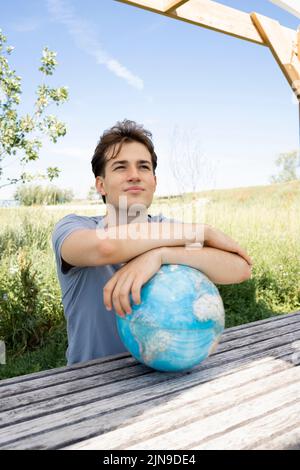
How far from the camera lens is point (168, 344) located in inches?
70.8

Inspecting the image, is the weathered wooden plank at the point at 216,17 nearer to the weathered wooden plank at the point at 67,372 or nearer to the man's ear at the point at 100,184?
the man's ear at the point at 100,184

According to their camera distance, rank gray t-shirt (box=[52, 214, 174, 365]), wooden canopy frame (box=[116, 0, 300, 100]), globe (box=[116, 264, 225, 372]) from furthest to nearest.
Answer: wooden canopy frame (box=[116, 0, 300, 100])
gray t-shirt (box=[52, 214, 174, 365])
globe (box=[116, 264, 225, 372])

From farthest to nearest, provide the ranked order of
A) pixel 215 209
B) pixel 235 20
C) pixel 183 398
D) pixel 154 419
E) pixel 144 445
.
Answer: pixel 215 209 < pixel 235 20 < pixel 183 398 < pixel 154 419 < pixel 144 445

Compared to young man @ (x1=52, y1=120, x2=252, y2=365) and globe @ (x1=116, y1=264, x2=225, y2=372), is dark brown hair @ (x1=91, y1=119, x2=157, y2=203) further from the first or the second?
globe @ (x1=116, y1=264, x2=225, y2=372)

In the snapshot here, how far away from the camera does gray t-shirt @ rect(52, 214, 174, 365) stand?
2271 millimetres

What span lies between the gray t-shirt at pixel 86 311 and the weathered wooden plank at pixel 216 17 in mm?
3138

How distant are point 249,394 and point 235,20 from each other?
4487 mm

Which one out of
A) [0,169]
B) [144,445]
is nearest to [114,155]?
[144,445]

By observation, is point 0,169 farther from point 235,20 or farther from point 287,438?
point 287,438

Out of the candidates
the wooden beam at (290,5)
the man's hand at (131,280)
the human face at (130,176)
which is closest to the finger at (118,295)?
the man's hand at (131,280)

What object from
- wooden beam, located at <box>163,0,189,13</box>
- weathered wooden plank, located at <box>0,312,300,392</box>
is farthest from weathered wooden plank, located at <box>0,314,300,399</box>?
wooden beam, located at <box>163,0,189,13</box>

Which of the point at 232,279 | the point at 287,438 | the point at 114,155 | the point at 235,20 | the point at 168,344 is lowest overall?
the point at 287,438

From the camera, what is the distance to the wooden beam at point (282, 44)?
491 cm

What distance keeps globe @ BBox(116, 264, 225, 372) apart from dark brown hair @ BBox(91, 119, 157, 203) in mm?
872
